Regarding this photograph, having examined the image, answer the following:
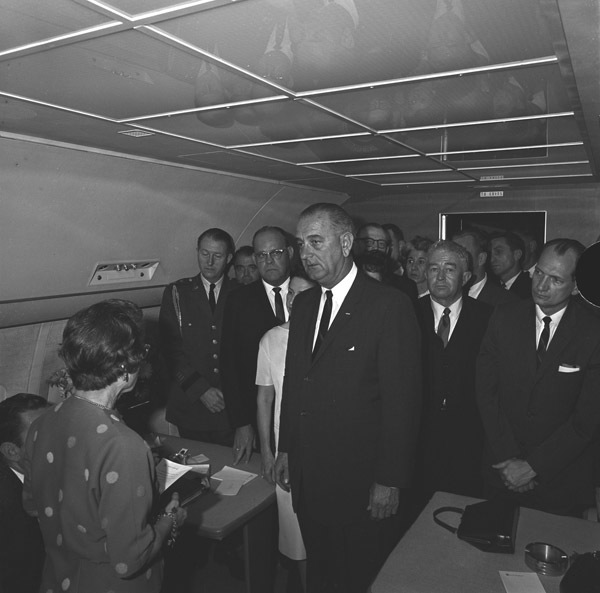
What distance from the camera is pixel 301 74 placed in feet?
6.88

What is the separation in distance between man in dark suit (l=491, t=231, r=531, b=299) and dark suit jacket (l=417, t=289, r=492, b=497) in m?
2.81

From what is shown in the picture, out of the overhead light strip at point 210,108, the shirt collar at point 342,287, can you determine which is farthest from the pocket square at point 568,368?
the overhead light strip at point 210,108

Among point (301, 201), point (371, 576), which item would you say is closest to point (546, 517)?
point (371, 576)

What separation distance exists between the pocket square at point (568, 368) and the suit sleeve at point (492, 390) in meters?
0.34

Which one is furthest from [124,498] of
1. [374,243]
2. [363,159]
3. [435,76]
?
[374,243]

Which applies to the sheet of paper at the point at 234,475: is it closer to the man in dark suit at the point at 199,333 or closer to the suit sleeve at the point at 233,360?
the suit sleeve at the point at 233,360

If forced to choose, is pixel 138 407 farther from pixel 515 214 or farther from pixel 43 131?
pixel 515 214

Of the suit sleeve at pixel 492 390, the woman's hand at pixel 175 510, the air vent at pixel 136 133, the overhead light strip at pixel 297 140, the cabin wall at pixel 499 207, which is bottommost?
the woman's hand at pixel 175 510

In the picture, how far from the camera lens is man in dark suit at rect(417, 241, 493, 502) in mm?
3490

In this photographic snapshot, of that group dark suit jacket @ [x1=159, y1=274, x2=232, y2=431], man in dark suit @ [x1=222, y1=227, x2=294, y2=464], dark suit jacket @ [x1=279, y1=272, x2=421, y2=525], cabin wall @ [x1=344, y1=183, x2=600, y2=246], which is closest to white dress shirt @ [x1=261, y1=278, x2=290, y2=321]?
man in dark suit @ [x1=222, y1=227, x2=294, y2=464]

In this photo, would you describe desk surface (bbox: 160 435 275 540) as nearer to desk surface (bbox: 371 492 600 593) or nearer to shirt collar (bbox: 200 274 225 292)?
desk surface (bbox: 371 492 600 593)

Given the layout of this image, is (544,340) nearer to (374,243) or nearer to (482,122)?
(482,122)

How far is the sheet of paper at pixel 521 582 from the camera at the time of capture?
1840 mm

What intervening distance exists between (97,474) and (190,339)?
2.80m
